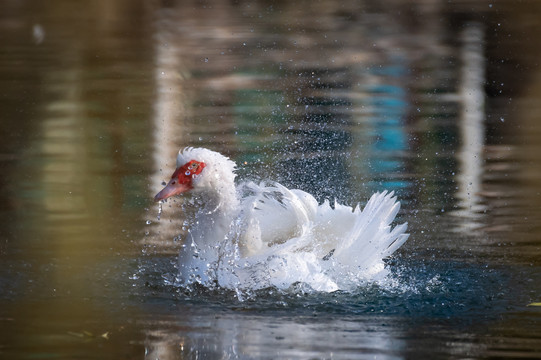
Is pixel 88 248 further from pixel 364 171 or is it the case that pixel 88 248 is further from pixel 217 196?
pixel 364 171

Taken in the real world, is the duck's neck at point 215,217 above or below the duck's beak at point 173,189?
below

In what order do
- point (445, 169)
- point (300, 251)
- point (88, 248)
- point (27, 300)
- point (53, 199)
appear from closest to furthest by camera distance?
point (27, 300) < point (300, 251) < point (88, 248) < point (53, 199) < point (445, 169)

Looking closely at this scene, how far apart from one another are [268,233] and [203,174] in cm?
50

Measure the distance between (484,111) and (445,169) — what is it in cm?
186

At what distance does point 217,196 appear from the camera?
19.3 ft

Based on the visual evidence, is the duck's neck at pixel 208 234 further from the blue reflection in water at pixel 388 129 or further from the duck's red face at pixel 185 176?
the blue reflection in water at pixel 388 129

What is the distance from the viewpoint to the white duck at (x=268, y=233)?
557cm

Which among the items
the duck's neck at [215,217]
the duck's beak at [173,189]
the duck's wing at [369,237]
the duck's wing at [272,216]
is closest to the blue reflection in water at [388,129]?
the duck's wing at [369,237]

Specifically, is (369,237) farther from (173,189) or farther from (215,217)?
(173,189)

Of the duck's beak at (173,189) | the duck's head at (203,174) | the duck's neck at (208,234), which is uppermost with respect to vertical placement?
the duck's head at (203,174)

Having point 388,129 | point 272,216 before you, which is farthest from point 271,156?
point 272,216

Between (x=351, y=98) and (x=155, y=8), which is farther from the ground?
(x=155, y=8)

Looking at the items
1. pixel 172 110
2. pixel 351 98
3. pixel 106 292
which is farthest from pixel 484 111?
pixel 106 292

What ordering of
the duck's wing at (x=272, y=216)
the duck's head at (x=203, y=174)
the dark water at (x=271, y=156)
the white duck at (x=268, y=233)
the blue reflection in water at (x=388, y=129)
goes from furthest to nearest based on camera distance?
the blue reflection in water at (x=388, y=129) < the duck's head at (x=203, y=174) < the duck's wing at (x=272, y=216) < the white duck at (x=268, y=233) < the dark water at (x=271, y=156)
